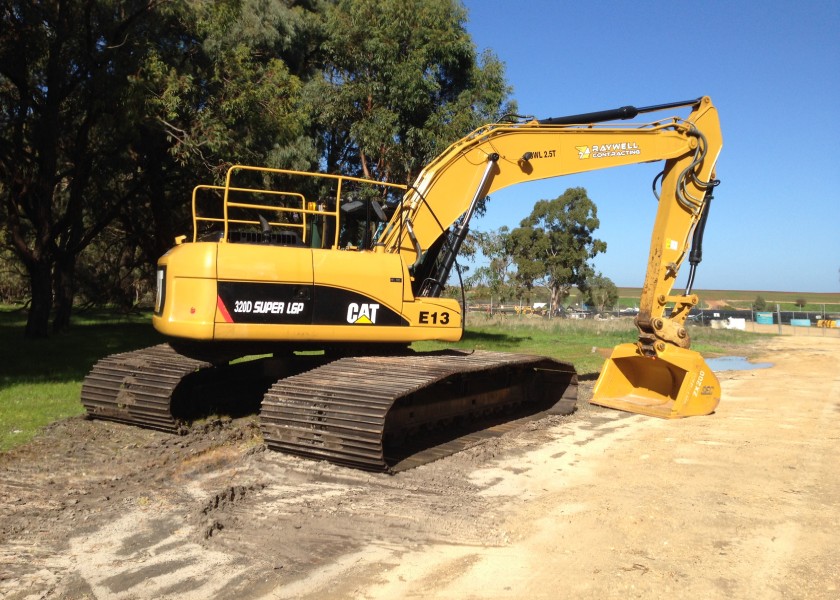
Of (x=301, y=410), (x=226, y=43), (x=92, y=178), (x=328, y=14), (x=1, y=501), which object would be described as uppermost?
(x=328, y=14)

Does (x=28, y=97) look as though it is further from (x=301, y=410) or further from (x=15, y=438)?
(x=301, y=410)

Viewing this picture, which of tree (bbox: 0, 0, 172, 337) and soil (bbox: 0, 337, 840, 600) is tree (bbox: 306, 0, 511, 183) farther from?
soil (bbox: 0, 337, 840, 600)

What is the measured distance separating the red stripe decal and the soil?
1.23 m

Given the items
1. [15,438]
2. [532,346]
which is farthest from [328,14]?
[15,438]

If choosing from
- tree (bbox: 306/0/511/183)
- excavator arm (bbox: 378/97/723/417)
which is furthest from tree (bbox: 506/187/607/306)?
excavator arm (bbox: 378/97/723/417)

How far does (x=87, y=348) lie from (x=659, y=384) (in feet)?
40.6

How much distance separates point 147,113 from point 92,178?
5.96 meters

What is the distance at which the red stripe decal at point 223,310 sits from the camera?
282 inches

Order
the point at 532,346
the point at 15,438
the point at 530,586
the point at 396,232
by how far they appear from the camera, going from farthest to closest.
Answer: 1. the point at 532,346
2. the point at 396,232
3. the point at 15,438
4. the point at 530,586

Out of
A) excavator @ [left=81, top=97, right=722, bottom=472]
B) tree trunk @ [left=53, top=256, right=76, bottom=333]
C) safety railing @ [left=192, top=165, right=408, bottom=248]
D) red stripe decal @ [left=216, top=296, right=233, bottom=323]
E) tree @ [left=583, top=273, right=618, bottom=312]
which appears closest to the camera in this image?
excavator @ [left=81, top=97, right=722, bottom=472]

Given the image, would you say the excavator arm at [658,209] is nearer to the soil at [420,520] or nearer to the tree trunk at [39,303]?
the soil at [420,520]

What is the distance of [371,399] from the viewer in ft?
20.7

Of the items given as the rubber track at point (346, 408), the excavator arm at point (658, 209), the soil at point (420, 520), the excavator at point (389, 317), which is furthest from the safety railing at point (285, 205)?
the soil at point (420, 520)

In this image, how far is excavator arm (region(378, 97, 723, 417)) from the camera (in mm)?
8961
